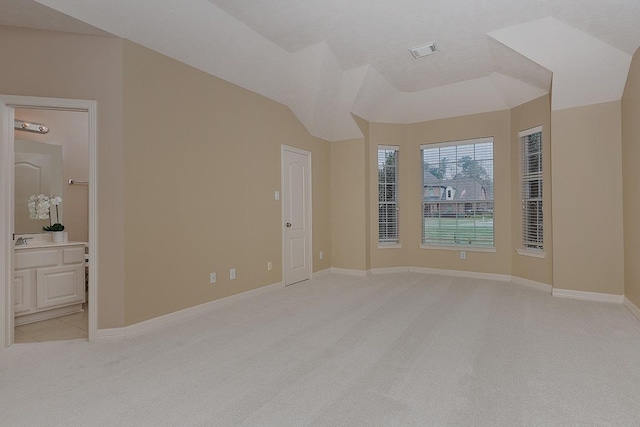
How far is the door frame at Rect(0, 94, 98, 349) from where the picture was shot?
2812 millimetres

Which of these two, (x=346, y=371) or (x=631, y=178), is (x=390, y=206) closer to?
(x=631, y=178)

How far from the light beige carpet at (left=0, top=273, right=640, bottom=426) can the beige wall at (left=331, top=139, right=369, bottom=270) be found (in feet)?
6.90

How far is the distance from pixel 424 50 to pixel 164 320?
432cm

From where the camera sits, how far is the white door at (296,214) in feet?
16.6

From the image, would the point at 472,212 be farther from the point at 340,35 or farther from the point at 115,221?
the point at 115,221

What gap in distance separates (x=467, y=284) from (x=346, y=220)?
2.24 m

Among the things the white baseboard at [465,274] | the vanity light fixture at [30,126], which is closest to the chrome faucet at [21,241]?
the vanity light fixture at [30,126]

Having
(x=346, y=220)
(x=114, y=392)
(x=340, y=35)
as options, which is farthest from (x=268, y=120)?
(x=114, y=392)

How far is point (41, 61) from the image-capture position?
9.45ft

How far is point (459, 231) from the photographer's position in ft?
18.9

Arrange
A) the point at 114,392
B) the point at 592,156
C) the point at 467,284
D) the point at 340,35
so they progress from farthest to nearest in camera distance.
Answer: the point at 467,284, the point at 592,156, the point at 340,35, the point at 114,392

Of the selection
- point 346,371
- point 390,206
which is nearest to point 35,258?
point 346,371

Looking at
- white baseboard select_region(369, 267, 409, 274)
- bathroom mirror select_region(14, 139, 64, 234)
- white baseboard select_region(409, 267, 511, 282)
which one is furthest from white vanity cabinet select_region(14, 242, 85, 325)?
white baseboard select_region(409, 267, 511, 282)

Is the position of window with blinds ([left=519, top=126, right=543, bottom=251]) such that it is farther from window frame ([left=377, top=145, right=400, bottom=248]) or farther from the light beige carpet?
window frame ([left=377, top=145, right=400, bottom=248])
